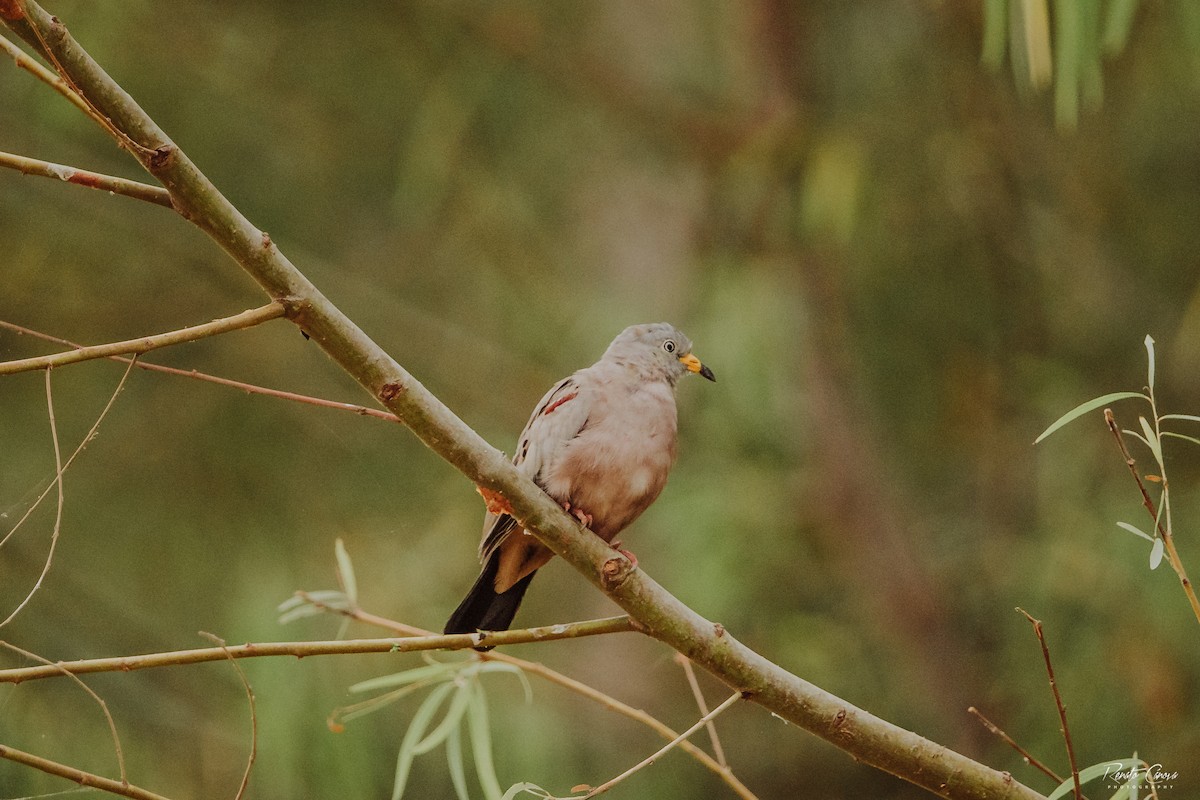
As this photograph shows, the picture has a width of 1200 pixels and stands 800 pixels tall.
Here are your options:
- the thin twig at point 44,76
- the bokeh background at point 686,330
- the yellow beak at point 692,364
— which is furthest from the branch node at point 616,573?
the bokeh background at point 686,330

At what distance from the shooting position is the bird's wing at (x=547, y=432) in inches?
104

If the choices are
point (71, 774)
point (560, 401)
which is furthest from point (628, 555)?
point (71, 774)

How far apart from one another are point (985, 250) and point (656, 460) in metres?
3.59

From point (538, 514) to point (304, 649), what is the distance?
410mm

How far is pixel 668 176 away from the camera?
20.4 feet

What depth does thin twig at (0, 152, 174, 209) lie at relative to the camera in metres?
1.63

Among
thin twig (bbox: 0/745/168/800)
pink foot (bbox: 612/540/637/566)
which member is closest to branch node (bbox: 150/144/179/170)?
thin twig (bbox: 0/745/168/800)

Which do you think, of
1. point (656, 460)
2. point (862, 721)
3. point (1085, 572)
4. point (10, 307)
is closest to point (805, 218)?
point (1085, 572)

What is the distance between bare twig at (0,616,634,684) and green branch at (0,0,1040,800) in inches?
3.6

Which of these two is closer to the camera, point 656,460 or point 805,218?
point 656,460

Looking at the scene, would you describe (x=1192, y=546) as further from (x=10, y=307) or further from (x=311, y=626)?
(x=10, y=307)

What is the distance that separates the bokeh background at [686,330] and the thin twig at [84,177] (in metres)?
3.19

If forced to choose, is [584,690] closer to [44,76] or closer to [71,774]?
[71,774]

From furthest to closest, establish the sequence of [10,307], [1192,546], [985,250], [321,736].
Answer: [985,250] → [10,307] → [1192,546] → [321,736]
